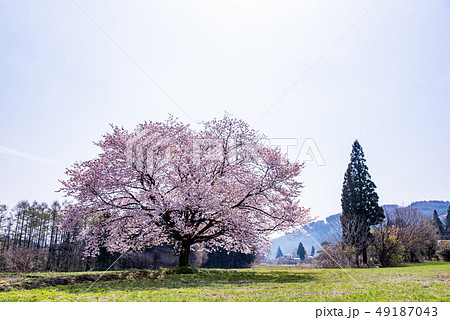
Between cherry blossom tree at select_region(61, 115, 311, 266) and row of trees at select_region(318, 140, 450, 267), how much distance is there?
1607cm

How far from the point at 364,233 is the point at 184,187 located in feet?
80.8

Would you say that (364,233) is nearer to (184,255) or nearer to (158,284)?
(184,255)

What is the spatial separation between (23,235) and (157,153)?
27760 mm

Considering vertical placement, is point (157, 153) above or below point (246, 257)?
above

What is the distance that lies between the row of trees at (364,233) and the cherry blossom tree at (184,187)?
1607 cm

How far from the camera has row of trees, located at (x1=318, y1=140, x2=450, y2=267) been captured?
29.5 m

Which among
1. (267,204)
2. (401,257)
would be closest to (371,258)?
(401,257)

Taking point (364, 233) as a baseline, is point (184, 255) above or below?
below

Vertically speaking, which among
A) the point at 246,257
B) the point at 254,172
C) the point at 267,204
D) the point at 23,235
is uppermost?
the point at 254,172

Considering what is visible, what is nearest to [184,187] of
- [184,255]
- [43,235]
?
[184,255]

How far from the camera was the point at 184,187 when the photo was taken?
13.3 metres

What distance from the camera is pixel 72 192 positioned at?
44.5 feet
